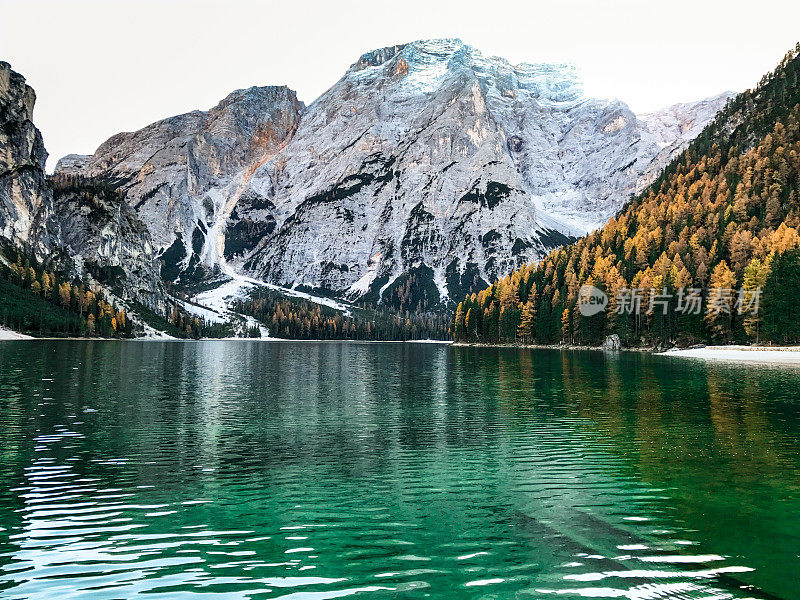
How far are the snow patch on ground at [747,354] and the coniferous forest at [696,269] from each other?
13.2 ft

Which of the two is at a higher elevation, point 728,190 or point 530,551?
point 728,190

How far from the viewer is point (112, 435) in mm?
32500

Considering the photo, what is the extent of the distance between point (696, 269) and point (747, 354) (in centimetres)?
3680

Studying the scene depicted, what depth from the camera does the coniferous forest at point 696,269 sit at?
121 m

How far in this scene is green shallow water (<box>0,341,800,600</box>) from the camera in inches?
541

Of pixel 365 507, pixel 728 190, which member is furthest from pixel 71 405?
pixel 728 190

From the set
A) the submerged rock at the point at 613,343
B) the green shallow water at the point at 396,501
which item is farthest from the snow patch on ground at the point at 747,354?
the green shallow water at the point at 396,501

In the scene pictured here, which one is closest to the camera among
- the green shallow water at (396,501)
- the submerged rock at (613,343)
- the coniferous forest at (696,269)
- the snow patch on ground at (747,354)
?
the green shallow water at (396,501)

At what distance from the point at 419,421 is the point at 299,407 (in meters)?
11.6

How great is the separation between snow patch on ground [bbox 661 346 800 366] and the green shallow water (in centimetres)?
6987

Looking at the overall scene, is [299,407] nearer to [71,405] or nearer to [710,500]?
[71,405]

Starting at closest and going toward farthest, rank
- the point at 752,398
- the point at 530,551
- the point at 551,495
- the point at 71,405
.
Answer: the point at 530,551
the point at 551,495
the point at 71,405
the point at 752,398

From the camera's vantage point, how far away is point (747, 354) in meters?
115

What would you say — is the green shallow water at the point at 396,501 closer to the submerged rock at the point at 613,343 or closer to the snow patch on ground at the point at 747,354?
the snow patch on ground at the point at 747,354
